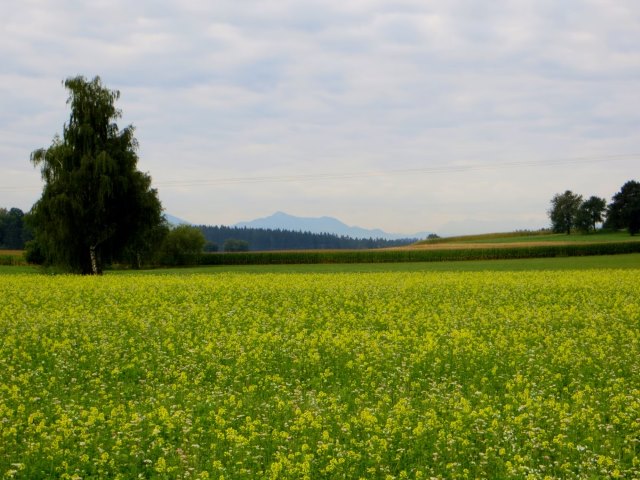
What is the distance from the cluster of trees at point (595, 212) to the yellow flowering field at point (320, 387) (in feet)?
327

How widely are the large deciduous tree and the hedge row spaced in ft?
125

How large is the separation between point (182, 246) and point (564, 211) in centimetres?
8870

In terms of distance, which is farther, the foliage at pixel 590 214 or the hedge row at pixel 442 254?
the foliage at pixel 590 214

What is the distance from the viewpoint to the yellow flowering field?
9.80 metres

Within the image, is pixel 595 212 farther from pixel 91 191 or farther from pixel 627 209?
pixel 91 191

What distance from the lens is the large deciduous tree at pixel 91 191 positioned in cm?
5200

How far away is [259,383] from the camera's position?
14305mm

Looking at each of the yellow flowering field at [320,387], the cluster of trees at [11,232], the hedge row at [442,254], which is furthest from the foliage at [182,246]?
the cluster of trees at [11,232]

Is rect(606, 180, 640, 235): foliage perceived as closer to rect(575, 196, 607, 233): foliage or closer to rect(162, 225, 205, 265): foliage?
rect(575, 196, 607, 233): foliage

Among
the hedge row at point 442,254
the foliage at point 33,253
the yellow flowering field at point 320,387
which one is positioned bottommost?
the yellow flowering field at point 320,387

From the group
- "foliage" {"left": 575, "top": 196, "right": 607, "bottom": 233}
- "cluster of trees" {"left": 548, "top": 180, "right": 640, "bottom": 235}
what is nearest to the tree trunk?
"cluster of trees" {"left": 548, "top": 180, "right": 640, "bottom": 235}

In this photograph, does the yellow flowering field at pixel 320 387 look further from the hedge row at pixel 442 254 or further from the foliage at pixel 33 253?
the hedge row at pixel 442 254

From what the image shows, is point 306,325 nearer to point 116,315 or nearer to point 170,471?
point 116,315

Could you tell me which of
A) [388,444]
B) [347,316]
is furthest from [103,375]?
[347,316]
